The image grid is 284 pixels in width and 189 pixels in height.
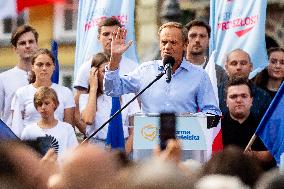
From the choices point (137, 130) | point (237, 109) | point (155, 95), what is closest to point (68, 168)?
point (137, 130)

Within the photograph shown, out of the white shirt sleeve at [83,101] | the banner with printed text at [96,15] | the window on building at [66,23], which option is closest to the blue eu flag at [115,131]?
the white shirt sleeve at [83,101]

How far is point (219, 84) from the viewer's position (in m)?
9.98

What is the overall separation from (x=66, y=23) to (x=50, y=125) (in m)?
13.8

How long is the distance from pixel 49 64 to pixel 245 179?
17.6ft

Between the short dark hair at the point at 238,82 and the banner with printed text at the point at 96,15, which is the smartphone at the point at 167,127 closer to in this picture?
the short dark hair at the point at 238,82

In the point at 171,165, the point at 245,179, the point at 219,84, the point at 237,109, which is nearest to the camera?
the point at 171,165

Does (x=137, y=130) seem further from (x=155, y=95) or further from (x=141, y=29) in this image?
(x=141, y=29)

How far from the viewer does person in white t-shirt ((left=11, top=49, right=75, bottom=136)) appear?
973cm

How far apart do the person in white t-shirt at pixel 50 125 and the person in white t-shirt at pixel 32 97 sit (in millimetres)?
210

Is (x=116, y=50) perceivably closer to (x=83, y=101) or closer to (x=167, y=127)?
(x=167, y=127)

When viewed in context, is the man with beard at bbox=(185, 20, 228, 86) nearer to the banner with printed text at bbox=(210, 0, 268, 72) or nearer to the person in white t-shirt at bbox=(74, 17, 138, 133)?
the person in white t-shirt at bbox=(74, 17, 138, 133)

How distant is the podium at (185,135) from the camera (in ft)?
24.7

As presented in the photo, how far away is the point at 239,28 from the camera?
1168 centimetres

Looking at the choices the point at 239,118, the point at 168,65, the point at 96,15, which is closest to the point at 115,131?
the point at 239,118
